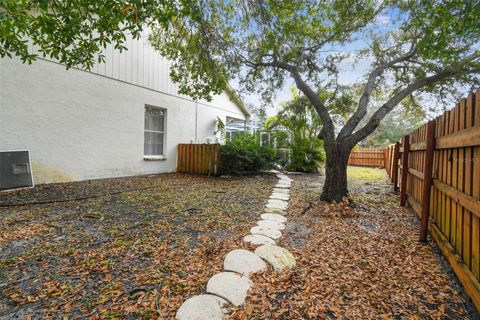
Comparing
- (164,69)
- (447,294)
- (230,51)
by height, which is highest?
(164,69)

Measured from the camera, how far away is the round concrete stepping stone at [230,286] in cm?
167

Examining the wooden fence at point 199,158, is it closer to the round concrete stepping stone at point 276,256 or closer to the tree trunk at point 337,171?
the tree trunk at point 337,171

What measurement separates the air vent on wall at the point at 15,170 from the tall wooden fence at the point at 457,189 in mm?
7098

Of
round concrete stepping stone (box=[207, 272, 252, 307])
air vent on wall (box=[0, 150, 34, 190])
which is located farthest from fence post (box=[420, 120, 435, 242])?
air vent on wall (box=[0, 150, 34, 190])

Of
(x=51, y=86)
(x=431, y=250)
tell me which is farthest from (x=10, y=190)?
(x=431, y=250)

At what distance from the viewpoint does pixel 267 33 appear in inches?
187

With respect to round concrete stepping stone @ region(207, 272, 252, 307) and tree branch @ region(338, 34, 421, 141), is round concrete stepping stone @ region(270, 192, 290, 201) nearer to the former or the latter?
tree branch @ region(338, 34, 421, 141)

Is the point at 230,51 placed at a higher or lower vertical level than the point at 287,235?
higher

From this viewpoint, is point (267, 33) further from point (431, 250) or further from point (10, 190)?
point (10, 190)

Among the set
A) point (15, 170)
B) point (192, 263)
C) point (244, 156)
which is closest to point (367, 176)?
point (244, 156)

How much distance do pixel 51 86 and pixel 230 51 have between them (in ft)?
14.0

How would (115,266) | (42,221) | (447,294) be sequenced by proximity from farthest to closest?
(42,221) < (115,266) < (447,294)

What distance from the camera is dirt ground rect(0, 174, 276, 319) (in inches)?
62.7

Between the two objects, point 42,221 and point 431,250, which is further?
point 42,221
